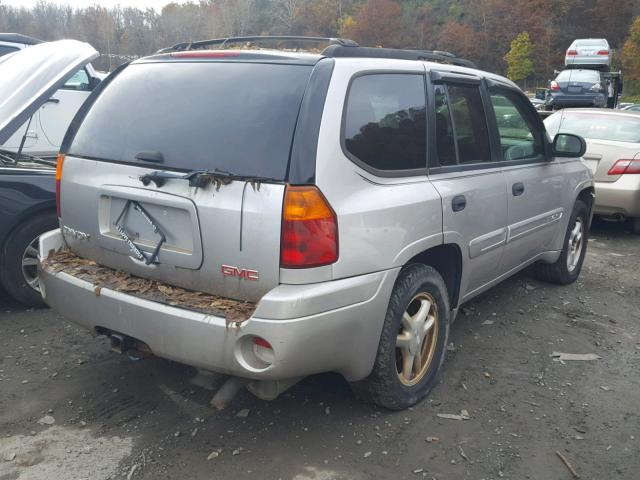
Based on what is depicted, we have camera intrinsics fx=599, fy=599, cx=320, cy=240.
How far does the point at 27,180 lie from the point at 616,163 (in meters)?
6.28

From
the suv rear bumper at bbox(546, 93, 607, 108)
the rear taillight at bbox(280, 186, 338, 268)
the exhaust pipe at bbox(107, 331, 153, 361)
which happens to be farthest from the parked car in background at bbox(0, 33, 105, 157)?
the suv rear bumper at bbox(546, 93, 607, 108)

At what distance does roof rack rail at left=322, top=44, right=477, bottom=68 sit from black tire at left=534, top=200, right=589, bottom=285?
6.41ft

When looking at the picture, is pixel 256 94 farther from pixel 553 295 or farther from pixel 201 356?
pixel 553 295

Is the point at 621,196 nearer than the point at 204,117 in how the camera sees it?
No

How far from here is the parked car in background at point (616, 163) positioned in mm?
7004

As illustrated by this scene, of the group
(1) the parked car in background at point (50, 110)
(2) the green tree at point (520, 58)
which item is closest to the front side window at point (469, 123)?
(1) the parked car in background at point (50, 110)

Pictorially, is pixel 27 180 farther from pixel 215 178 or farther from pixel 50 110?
pixel 50 110

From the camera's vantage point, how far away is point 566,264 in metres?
5.23

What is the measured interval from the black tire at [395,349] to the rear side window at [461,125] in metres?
0.68

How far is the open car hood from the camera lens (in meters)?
4.00

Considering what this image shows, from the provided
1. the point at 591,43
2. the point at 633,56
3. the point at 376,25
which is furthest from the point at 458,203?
the point at 376,25

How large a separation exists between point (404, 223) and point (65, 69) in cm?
279

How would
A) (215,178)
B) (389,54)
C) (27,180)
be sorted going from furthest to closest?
(27,180) < (389,54) < (215,178)

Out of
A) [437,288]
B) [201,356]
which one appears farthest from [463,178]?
[201,356]
